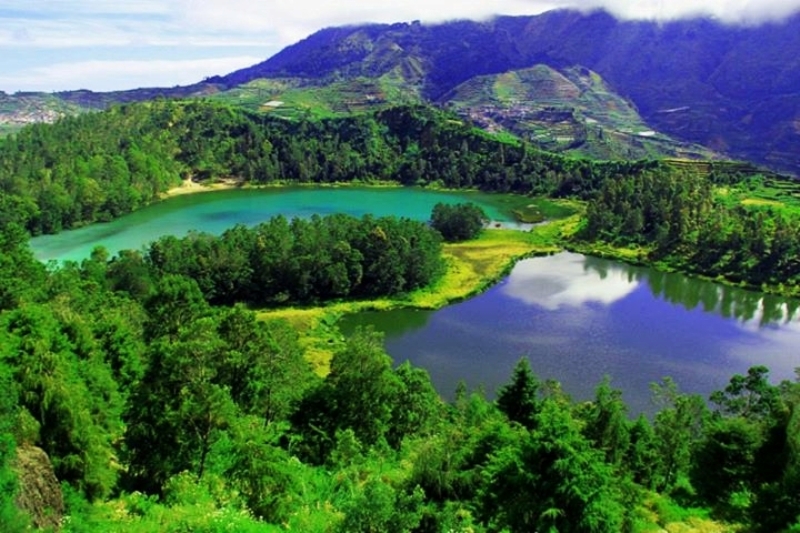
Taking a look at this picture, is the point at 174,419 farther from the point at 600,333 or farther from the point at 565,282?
the point at 565,282

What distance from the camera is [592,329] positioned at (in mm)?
56000

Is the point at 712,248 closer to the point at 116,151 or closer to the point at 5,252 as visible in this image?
the point at 5,252

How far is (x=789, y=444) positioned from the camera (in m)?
20.9

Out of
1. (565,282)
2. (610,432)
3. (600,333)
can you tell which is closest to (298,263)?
(600,333)

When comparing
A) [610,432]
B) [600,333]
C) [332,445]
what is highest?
[610,432]

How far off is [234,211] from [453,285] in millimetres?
55279

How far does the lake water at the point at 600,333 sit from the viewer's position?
153ft

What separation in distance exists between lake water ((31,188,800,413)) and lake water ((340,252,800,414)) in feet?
0.31

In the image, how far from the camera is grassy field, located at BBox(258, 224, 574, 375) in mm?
54156

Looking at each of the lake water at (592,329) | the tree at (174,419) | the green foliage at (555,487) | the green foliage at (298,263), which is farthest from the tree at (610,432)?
the green foliage at (298,263)

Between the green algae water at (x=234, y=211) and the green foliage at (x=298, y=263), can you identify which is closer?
the green foliage at (x=298, y=263)

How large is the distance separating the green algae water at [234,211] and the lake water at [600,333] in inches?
1482

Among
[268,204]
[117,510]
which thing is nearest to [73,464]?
[117,510]

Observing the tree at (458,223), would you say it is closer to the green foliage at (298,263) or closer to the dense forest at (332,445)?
the green foliage at (298,263)
